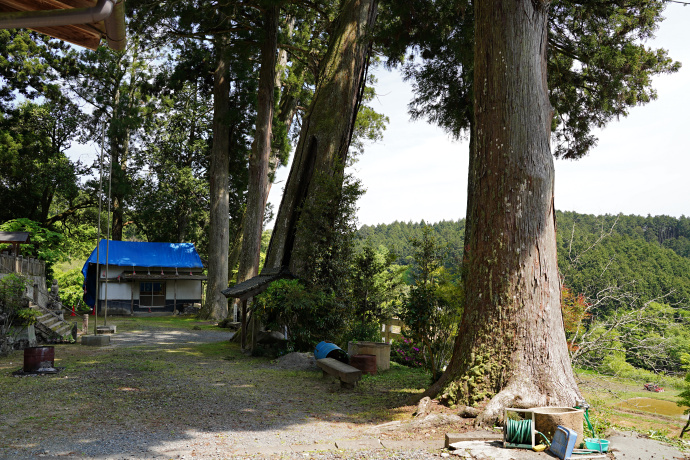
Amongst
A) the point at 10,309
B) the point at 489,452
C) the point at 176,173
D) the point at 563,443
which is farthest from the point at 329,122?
the point at 176,173

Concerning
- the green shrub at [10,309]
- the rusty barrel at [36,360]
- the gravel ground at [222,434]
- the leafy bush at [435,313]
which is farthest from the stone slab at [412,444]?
the green shrub at [10,309]

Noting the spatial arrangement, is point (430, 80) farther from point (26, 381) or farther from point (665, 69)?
point (26, 381)

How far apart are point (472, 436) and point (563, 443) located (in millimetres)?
865

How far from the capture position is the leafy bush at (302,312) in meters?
11.4

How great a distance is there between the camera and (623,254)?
26.5m

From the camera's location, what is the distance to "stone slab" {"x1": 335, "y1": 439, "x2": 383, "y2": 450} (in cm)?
509

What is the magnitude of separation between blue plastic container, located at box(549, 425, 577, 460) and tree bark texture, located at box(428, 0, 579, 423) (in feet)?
2.91

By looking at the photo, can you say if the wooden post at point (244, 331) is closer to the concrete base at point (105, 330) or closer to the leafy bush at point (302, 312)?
the leafy bush at point (302, 312)

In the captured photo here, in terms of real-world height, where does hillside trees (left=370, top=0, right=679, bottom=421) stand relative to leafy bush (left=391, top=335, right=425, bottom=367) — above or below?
above

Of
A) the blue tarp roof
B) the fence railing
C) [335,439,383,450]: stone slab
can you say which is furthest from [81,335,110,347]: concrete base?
the blue tarp roof

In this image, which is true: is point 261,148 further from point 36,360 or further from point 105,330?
point 36,360

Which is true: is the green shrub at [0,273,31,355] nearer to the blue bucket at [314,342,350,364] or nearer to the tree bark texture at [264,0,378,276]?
the tree bark texture at [264,0,378,276]

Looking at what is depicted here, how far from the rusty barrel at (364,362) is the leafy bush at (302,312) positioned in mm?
1916

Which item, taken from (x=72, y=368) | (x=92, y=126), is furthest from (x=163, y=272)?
(x=72, y=368)
